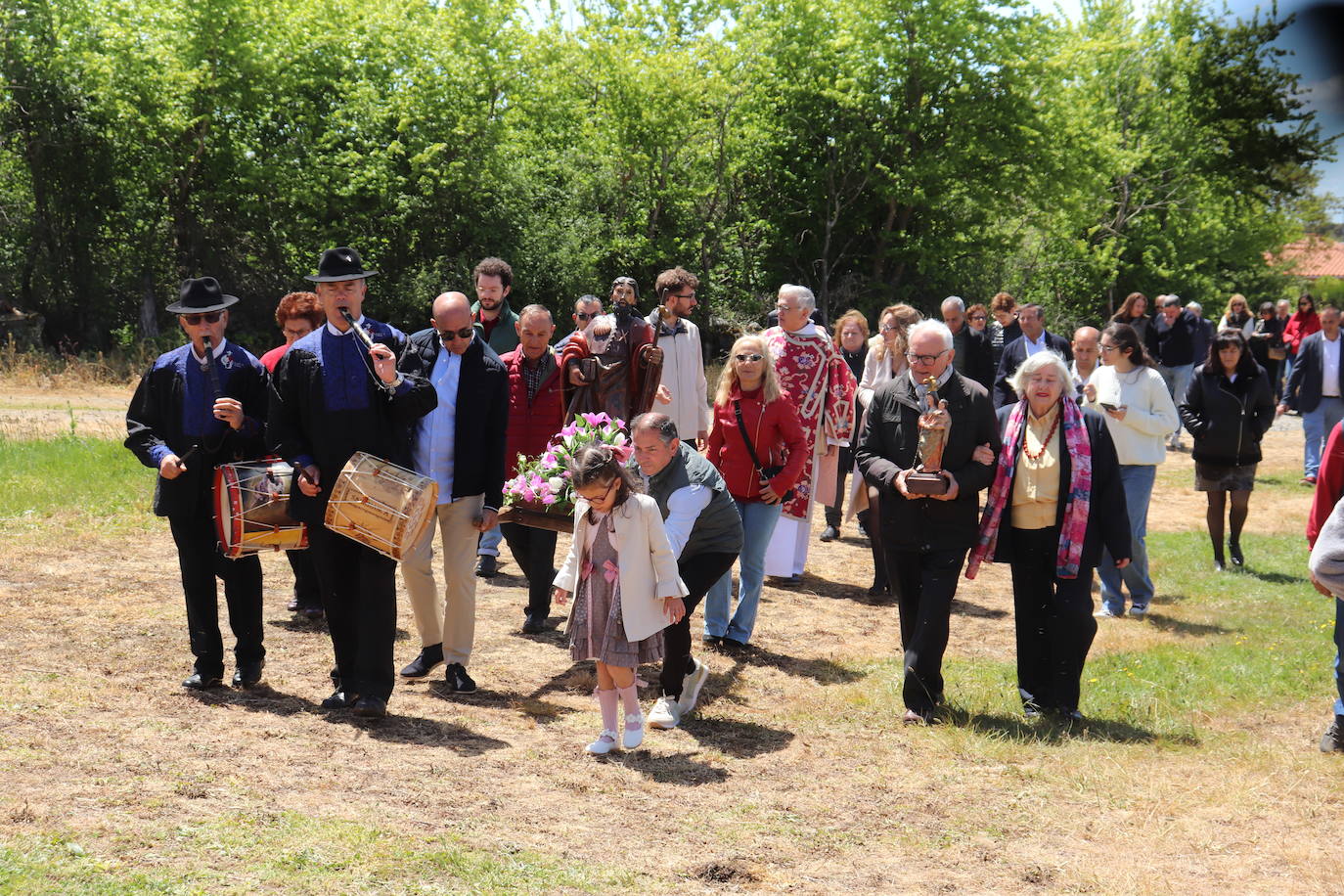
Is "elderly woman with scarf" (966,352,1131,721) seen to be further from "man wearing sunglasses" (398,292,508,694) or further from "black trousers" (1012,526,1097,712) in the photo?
"man wearing sunglasses" (398,292,508,694)

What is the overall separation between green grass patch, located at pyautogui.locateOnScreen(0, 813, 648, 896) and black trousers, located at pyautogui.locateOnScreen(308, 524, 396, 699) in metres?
1.45

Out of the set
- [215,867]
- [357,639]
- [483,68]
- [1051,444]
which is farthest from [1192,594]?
[483,68]

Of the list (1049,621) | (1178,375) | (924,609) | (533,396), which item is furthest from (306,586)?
(1178,375)

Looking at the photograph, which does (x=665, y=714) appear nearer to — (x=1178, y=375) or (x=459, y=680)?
(x=459, y=680)

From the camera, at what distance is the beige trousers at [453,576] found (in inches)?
270

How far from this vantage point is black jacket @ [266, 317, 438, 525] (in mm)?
6129

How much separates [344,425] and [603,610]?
151 centimetres

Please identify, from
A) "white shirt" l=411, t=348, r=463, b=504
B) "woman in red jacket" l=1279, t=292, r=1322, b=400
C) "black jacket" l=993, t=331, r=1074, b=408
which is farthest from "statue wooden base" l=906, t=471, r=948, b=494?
"woman in red jacket" l=1279, t=292, r=1322, b=400

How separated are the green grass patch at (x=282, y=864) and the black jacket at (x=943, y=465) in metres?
2.61

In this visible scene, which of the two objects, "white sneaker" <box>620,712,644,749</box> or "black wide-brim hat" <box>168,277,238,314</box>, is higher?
"black wide-brim hat" <box>168,277,238,314</box>

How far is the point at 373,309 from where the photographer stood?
25.0 meters

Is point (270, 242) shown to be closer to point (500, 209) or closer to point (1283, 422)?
point (500, 209)

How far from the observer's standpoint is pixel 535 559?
829 centimetres

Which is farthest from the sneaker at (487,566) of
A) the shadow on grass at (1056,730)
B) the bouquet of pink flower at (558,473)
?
the shadow on grass at (1056,730)
